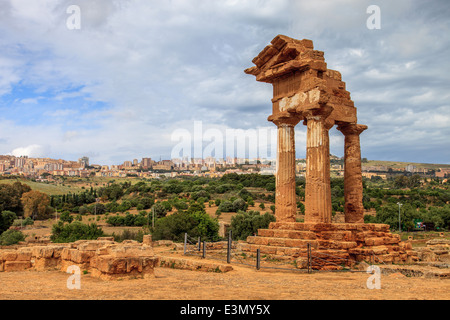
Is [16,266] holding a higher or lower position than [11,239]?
higher

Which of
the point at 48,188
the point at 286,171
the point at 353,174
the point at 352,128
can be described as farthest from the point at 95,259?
the point at 48,188

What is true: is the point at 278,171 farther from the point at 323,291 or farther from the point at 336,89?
the point at 323,291

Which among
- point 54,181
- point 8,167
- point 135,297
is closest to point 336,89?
point 135,297

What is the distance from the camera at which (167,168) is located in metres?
149

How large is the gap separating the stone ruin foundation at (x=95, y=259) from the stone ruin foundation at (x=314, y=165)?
213 inches

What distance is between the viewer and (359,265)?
40.9 ft

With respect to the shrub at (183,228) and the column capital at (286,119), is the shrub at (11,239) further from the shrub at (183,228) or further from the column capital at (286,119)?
the column capital at (286,119)

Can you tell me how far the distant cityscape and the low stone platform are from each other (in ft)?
260

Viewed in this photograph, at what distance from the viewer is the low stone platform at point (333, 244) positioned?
12.5 m

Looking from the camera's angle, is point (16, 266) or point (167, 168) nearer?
point (16, 266)

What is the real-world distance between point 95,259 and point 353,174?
11698 mm
